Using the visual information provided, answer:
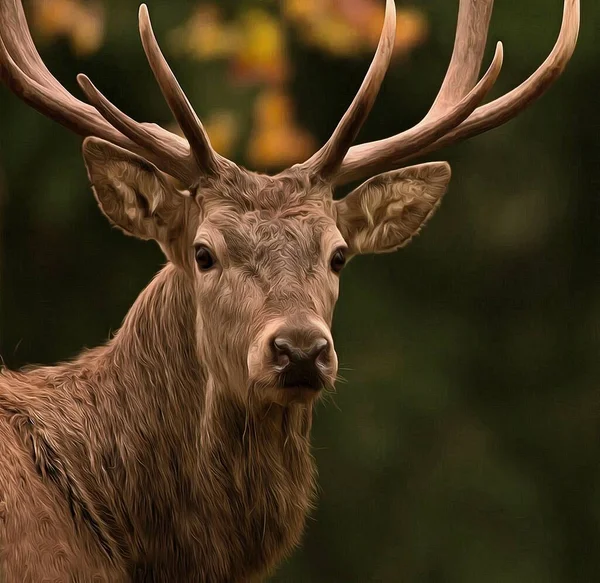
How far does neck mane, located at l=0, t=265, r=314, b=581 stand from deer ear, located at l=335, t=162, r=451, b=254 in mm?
762

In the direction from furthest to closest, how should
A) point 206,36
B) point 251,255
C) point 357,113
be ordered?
point 206,36
point 357,113
point 251,255

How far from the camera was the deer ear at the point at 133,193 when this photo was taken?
15.7ft

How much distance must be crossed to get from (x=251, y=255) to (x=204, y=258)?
21 cm

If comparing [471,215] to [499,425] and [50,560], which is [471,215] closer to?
[499,425]

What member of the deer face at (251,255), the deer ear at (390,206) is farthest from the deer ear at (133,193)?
the deer ear at (390,206)

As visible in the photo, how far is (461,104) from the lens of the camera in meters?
5.05

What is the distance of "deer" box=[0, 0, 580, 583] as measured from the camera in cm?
459

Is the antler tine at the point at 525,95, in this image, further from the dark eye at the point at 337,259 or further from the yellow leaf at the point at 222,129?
the yellow leaf at the point at 222,129

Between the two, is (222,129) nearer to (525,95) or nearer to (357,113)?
(525,95)

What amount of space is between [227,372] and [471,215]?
17.5 ft

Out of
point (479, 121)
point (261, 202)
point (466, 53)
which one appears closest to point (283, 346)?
point (261, 202)

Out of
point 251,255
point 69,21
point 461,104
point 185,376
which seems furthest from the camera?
point 69,21

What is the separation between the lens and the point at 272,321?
4.40 m

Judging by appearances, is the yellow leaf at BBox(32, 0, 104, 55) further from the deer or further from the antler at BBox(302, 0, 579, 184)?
the antler at BBox(302, 0, 579, 184)
